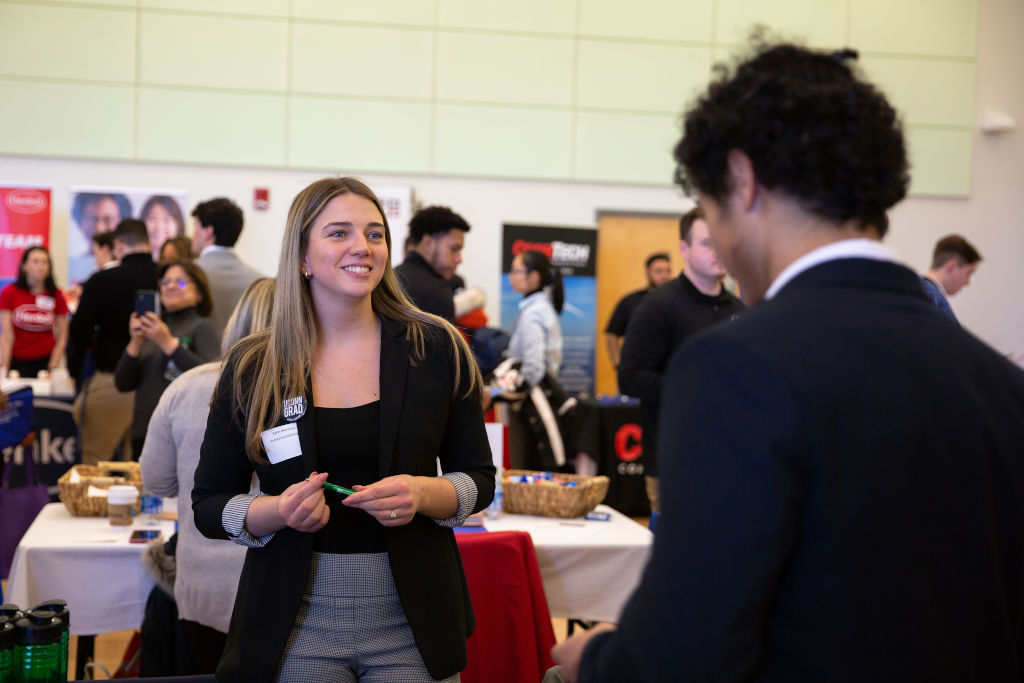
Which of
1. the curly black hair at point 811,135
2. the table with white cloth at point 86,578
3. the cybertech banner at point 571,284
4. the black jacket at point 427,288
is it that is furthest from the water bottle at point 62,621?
the cybertech banner at point 571,284

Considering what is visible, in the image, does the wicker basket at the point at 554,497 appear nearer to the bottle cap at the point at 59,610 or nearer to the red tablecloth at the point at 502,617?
the red tablecloth at the point at 502,617

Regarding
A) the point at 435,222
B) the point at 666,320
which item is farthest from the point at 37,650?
the point at 435,222

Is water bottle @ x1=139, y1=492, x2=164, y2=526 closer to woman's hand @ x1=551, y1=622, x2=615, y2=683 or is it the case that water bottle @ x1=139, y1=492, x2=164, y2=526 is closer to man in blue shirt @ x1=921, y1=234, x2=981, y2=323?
woman's hand @ x1=551, y1=622, x2=615, y2=683

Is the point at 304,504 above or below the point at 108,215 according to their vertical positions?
below

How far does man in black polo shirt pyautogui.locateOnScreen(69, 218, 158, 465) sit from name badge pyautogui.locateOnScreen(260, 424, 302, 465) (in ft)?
11.3

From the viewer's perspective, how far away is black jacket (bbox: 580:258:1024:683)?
91 centimetres

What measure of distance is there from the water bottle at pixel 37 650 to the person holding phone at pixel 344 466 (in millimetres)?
315

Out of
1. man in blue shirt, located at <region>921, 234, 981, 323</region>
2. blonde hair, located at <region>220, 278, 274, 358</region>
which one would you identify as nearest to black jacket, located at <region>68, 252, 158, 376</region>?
blonde hair, located at <region>220, 278, 274, 358</region>

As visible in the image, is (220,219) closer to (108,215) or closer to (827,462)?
(108,215)

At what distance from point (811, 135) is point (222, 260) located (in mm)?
3982

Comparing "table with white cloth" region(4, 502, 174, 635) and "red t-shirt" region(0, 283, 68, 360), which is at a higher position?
"red t-shirt" region(0, 283, 68, 360)

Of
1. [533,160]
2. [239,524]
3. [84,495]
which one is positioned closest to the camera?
[239,524]

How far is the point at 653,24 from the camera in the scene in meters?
8.73

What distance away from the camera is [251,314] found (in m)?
2.56
